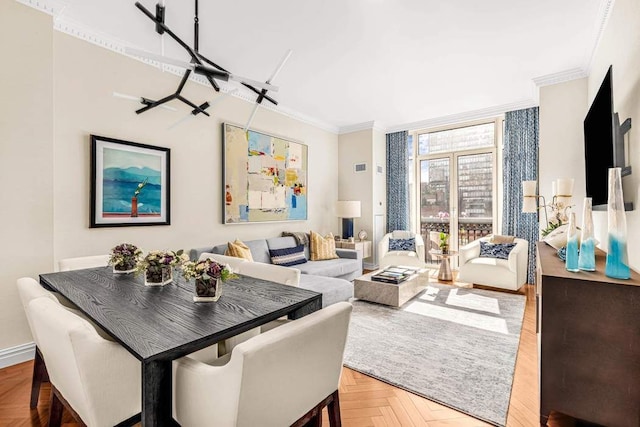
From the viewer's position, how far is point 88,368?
105cm

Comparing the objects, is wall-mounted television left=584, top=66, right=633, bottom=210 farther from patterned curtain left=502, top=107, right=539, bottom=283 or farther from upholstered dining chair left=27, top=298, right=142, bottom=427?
upholstered dining chair left=27, top=298, right=142, bottom=427

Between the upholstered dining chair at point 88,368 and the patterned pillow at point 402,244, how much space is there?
449 centimetres

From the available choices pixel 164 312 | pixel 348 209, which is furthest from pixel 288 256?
pixel 164 312

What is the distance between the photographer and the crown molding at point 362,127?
563 cm

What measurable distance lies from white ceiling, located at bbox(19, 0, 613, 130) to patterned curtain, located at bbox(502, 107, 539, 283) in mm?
464

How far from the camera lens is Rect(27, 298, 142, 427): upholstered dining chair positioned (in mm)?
1042

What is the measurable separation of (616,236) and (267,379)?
173cm

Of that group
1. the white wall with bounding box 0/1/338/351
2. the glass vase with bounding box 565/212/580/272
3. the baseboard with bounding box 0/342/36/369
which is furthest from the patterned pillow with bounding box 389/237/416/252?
the baseboard with bounding box 0/342/36/369

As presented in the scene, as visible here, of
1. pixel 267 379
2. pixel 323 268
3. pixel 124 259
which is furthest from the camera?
pixel 323 268

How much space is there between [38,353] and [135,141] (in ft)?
6.63

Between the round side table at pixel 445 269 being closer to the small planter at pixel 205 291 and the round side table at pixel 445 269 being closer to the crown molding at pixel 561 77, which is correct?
the crown molding at pixel 561 77

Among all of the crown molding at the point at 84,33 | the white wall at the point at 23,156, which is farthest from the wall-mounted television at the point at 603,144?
the white wall at the point at 23,156

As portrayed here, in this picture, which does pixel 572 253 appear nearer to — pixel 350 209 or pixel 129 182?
pixel 129 182

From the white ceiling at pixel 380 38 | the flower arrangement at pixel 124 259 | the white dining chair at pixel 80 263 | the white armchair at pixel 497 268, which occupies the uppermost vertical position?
the white ceiling at pixel 380 38
